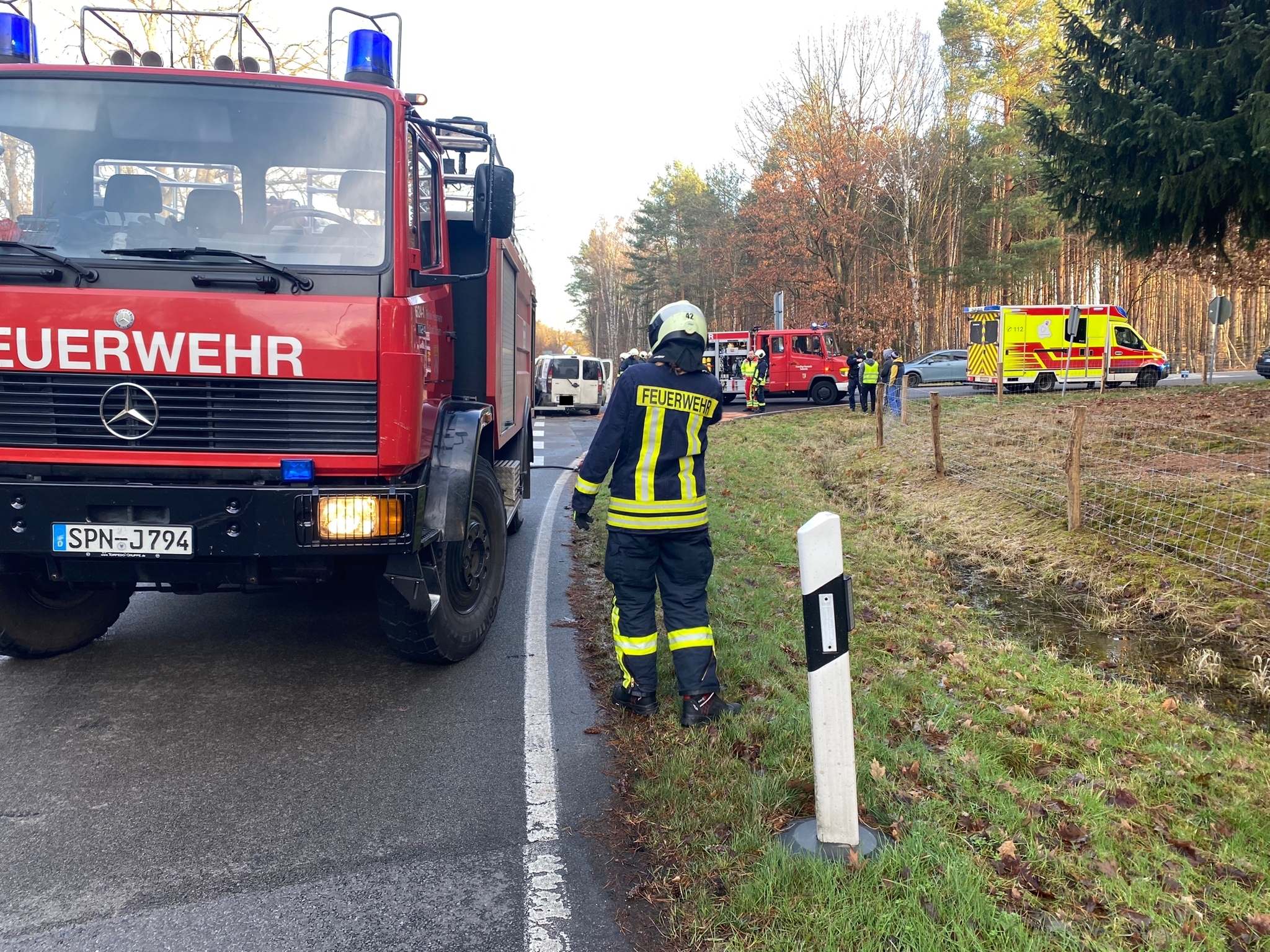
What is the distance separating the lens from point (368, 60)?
15.9ft

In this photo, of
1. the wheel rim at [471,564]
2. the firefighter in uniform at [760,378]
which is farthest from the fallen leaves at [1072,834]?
the firefighter in uniform at [760,378]

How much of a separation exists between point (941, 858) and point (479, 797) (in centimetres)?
173

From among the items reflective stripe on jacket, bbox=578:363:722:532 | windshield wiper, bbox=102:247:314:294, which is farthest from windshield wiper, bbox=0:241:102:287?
reflective stripe on jacket, bbox=578:363:722:532

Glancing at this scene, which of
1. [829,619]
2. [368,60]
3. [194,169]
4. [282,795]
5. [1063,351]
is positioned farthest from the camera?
[1063,351]

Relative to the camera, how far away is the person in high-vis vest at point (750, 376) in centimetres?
2720

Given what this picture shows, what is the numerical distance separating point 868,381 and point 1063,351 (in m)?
10.8

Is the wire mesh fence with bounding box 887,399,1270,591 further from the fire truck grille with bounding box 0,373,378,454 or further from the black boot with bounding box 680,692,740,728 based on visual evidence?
the fire truck grille with bounding box 0,373,378,454

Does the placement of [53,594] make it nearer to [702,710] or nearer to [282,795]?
[282,795]

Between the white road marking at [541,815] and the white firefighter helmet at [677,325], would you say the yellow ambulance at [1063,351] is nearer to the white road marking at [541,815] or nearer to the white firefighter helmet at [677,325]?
the white road marking at [541,815]

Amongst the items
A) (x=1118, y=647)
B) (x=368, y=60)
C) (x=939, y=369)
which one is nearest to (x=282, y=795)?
(x=368, y=60)

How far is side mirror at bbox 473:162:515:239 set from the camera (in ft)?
16.0

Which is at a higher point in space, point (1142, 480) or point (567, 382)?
point (567, 382)

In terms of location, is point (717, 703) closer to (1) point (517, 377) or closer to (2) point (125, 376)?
(2) point (125, 376)

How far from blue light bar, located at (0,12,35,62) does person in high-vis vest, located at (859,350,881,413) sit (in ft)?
61.3
